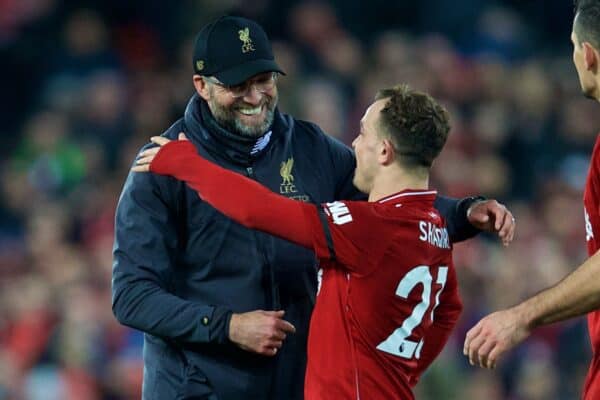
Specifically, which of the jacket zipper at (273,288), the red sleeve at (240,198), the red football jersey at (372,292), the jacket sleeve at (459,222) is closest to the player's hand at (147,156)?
the red sleeve at (240,198)

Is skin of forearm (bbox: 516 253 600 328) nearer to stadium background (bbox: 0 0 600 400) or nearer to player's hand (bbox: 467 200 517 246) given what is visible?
player's hand (bbox: 467 200 517 246)

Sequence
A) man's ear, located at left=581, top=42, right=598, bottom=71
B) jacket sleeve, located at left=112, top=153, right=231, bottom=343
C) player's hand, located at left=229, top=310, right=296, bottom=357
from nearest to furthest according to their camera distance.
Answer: man's ear, located at left=581, top=42, right=598, bottom=71 → player's hand, located at left=229, top=310, right=296, bottom=357 → jacket sleeve, located at left=112, top=153, right=231, bottom=343

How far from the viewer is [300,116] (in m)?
9.53

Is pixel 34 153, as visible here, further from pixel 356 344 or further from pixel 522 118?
pixel 356 344

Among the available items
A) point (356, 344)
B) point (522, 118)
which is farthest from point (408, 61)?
point (356, 344)

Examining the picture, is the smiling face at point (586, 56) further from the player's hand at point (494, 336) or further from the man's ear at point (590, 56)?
the player's hand at point (494, 336)

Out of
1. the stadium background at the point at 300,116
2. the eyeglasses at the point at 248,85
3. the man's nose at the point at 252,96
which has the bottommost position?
the stadium background at the point at 300,116

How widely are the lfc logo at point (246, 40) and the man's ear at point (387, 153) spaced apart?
28.1 inches

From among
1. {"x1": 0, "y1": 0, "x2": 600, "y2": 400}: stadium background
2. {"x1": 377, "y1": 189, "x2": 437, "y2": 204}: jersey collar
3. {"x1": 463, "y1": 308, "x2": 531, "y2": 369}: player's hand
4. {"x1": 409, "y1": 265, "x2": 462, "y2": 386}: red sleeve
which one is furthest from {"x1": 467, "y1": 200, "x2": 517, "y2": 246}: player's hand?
{"x1": 0, "y1": 0, "x2": 600, "y2": 400}: stadium background

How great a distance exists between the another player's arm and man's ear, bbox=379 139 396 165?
25.1 inches

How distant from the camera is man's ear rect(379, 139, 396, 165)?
439 cm

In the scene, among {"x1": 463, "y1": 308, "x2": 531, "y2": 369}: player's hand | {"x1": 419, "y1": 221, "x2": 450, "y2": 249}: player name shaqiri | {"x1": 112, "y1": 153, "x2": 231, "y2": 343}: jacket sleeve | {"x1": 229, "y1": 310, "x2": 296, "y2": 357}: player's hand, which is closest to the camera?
{"x1": 463, "y1": 308, "x2": 531, "y2": 369}: player's hand

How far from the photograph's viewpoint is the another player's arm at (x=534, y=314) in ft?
13.2

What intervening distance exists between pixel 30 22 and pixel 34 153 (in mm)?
1263
